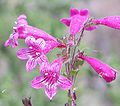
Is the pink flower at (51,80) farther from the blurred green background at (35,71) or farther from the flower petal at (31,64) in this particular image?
the blurred green background at (35,71)

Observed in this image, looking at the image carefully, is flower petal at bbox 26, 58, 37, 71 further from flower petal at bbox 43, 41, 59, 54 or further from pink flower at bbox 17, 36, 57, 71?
flower petal at bbox 43, 41, 59, 54

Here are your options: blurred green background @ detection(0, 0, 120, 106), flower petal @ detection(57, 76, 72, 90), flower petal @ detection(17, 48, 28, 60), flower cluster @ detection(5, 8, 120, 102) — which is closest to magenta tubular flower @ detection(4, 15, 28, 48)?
flower cluster @ detection(5, 8, 120, 102)

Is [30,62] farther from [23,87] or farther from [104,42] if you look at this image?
[104,42]

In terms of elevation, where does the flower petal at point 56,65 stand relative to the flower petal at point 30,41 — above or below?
below

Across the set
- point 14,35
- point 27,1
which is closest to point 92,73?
point 27,1

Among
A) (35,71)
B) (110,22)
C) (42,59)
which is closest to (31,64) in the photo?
(42,59)

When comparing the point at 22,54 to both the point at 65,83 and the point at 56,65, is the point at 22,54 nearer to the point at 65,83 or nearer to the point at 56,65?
the point at 56,65

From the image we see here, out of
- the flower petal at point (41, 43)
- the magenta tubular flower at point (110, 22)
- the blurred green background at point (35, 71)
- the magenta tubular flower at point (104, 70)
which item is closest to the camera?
the flower petal at point (41, 43)

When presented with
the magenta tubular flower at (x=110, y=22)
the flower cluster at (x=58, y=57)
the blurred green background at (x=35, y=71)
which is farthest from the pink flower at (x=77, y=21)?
the blurred green background at (x=35, y=71)
